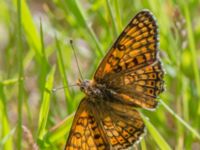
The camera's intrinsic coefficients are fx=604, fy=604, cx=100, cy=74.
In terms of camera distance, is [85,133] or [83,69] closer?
[85,133]

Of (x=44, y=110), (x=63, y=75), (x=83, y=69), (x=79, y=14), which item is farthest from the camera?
(x=83, y=69)

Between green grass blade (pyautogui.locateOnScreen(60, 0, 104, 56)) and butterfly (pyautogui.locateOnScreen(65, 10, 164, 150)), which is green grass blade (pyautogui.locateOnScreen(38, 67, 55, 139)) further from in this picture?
green grass blade (pyautogui.locateOnScreen(60, 0, 104, 56))

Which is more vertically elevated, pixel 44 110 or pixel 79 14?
pixel 79 14

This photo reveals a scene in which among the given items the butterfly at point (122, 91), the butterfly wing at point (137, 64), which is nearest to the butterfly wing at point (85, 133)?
the butterfly at point (122, 91)

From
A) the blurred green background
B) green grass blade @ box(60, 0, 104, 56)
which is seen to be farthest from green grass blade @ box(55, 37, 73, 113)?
green grass blade @ box(60, 0, 104, 56)

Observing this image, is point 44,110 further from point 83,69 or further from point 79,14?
point 83,69

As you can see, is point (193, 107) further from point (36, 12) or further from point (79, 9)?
point (36, 12)

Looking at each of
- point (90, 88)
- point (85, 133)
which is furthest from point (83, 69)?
point (85, 133)
